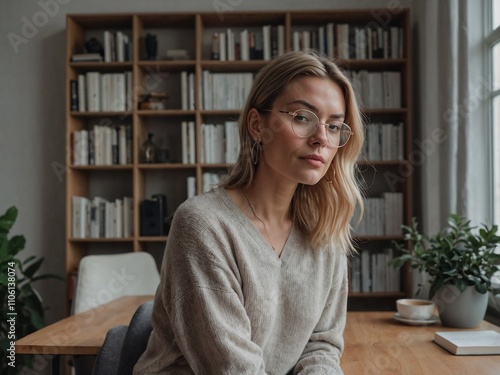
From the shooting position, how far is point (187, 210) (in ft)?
4.58

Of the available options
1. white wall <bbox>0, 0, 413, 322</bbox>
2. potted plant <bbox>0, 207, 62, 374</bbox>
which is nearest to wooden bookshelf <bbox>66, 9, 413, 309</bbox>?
white wall <bbox>0, 0, 413, 322</bbox>

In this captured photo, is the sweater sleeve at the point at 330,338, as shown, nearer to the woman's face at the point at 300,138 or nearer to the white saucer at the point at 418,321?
the woman's face at the point at 300,138

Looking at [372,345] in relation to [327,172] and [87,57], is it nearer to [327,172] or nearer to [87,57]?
[327,172]

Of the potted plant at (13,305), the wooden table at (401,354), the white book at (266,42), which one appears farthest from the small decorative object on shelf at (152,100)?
the wooden table at (401,354)

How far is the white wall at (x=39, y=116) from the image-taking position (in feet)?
15.1

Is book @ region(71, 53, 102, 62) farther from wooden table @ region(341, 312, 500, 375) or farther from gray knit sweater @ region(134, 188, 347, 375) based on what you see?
gray knit sweater @ region(134, 188, 347, 375)

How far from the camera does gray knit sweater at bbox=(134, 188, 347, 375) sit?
4.29 ft

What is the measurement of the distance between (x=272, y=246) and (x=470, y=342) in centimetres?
71

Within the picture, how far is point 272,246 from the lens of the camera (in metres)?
1.54

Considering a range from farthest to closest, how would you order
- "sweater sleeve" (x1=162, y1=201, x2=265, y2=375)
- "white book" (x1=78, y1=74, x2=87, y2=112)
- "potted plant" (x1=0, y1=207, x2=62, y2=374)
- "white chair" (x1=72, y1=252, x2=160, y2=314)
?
"white book" (x1=78, y1=74, x2=87, y2=112), "potted plant" (x1=0, y1=207, x2=62, y2=374), "white chair" (x1=72, y1=252, x2=160, y2=314), "sweater sleeve" (x1=162, y1=201, x2=265, y2=375)

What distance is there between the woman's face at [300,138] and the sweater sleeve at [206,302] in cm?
25

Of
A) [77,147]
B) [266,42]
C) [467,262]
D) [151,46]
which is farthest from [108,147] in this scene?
[467,262]

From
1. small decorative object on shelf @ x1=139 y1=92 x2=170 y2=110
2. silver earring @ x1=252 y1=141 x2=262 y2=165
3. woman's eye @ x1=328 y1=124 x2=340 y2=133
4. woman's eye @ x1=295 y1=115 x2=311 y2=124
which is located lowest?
silver earring @ x1=252 y1=141 x2=262 y2=165

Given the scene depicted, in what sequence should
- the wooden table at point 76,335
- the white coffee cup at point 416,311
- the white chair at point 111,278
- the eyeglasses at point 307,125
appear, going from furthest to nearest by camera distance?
the white chair at point 111,278 < the white coffee cup at point 416,311 < the wooden table at point 76,335 < the eyeglasses at point 307,125
